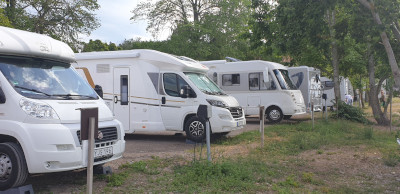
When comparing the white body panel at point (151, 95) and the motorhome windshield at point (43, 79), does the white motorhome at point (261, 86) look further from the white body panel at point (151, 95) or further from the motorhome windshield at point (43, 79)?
the motorhome windshield at point (43, 79)

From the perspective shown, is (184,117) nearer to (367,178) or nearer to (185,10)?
(367,178)

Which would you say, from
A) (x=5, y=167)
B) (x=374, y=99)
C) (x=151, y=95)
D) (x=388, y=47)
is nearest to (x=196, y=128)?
(x=151, y=95)

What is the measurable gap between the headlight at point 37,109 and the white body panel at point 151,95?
5.57m

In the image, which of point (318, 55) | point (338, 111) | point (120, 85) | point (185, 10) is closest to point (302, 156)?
point (120, 85)

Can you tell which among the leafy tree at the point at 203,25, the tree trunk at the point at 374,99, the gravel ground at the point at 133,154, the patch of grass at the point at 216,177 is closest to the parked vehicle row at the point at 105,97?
the gravel ground at the point at 133,154

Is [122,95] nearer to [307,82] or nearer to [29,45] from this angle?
[29,45]

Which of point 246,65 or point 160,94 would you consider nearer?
point 160,94

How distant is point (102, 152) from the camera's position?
6.14 m

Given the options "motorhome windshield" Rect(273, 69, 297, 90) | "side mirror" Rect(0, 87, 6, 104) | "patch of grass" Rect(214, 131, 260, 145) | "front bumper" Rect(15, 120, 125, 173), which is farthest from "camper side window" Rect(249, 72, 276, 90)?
"side mirror" Rect(0, 87, 6, 104)

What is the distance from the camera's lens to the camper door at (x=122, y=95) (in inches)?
454

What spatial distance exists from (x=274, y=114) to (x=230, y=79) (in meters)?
2.54

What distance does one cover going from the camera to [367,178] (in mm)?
7129

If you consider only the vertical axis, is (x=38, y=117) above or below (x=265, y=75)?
below

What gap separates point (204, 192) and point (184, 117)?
5.32 meters
